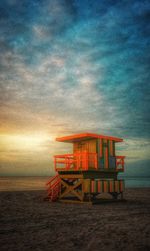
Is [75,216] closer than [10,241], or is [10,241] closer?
[10,241]

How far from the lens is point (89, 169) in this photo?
700 inches

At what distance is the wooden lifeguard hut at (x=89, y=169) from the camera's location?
17859 millimetres

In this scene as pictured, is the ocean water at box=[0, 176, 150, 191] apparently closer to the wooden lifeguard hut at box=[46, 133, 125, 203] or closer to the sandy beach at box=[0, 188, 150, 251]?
the wooden lifeguard hut at box=[46, 133, 125, 203]

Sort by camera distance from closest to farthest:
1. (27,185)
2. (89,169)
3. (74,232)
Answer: (74,232) < (89,169) < (27,185)

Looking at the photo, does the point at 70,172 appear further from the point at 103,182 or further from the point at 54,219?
the point at 54,219

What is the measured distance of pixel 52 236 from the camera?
321 inches

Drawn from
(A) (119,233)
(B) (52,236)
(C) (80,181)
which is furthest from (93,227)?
(C) (80,181)

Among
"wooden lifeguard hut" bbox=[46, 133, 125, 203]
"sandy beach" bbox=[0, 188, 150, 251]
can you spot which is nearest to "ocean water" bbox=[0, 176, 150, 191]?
"wooden lifeguard hut" bbox=[46, 133, 125, 203]

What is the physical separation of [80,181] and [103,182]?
1.72 metres

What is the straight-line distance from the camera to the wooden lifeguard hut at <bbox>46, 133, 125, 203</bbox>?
17.9 meters

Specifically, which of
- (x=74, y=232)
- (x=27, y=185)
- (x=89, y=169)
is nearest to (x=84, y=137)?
(x=89, y=169)

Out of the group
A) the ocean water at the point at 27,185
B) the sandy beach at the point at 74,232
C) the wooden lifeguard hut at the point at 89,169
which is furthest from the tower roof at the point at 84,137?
the ocean water at the point at 27,185

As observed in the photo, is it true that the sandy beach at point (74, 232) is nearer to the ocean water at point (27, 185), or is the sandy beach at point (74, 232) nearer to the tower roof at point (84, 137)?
the tower roof at point (84, 137)

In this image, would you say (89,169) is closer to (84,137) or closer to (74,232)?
(84,137)
